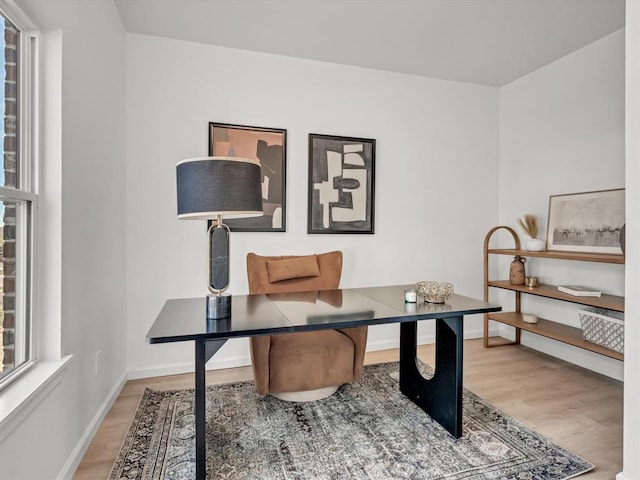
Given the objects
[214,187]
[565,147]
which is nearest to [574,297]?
[565,147]

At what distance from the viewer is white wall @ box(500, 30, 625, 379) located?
271 centimetres

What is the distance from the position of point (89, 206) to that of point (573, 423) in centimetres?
297

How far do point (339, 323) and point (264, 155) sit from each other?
184 cm

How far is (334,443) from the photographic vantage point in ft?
6.07

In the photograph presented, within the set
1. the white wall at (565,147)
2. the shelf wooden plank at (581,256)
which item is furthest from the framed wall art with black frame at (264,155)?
the white wall at (565,147)

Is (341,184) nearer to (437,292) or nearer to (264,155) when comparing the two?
(264,155)

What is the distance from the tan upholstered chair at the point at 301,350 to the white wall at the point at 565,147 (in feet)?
6.61

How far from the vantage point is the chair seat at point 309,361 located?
2064 mm

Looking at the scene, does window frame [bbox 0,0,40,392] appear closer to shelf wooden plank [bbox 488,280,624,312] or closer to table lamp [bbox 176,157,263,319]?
table lamp [bbox 176,157,263,319]

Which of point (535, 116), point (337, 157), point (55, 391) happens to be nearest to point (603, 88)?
point (535, 116)

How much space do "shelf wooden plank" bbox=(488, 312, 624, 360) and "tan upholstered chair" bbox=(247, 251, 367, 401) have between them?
1607 millimetres

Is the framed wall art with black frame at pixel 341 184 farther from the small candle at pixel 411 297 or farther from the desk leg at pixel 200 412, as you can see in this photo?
the desk leg at pixel 200 412

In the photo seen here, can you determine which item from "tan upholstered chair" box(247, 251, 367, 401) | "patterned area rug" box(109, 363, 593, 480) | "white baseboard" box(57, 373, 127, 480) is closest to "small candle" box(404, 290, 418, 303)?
"tan upholstered chair" box(247, 251, 367, 401)

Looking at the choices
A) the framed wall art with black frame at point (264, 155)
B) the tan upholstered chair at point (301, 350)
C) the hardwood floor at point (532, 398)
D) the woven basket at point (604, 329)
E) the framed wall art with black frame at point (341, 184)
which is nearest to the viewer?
the hardwood floor at point (532, 398)
